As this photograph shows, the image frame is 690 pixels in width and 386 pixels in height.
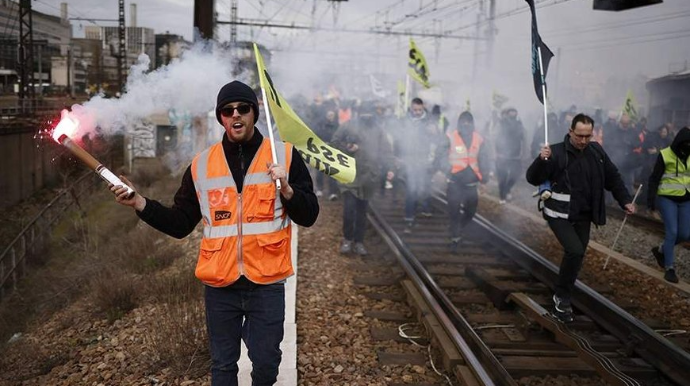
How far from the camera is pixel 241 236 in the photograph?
3.47m

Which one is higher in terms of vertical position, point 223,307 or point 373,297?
point 223,307

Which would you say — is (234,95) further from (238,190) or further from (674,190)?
(674,190)

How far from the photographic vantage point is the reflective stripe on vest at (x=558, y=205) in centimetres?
609

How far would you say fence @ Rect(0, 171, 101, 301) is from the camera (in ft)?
38.1

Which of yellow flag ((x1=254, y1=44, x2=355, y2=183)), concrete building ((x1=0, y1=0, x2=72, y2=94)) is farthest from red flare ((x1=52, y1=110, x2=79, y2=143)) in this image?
concrete building ((x1=0, y1=0, x2=72, y2=94))

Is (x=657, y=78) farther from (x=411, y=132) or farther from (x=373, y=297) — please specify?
(x=373, y=297)

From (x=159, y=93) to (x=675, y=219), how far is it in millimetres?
6497

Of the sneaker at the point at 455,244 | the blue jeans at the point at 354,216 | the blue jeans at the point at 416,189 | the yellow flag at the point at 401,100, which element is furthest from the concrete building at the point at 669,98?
the blue jeans at the point at 354,216

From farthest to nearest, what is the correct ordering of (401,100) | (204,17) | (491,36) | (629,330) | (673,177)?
(491,36), (401,100), (204,17), (673,177), (629,330)

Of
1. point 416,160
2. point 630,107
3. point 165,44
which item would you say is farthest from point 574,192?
point 165,44

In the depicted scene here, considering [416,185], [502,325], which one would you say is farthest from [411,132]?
[502,325]

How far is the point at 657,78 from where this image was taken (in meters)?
19.8

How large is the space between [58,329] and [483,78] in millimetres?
22433

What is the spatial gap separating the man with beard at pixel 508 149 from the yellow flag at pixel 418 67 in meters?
2.09
